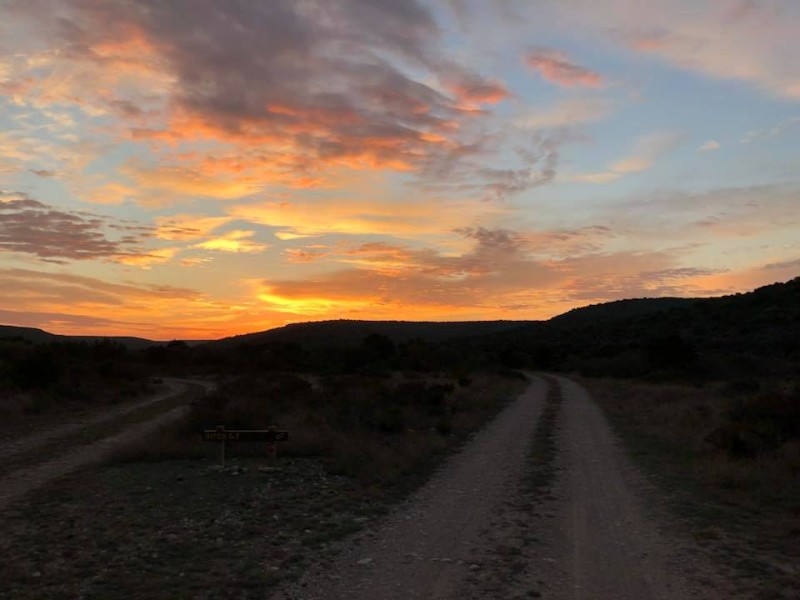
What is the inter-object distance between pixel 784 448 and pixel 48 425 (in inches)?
751

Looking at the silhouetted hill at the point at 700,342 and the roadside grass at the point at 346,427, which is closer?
the roadside grass at the point at 346,427

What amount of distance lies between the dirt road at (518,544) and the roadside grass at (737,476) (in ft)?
1.83

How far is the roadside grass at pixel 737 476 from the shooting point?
23.3 ft

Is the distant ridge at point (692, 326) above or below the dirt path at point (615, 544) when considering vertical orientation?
above

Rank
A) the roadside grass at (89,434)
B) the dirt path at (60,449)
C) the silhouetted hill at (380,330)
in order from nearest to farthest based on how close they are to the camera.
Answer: the dirt path at (60,449), the roadside grass at (89,434), the silhouetted hill at (380,330)

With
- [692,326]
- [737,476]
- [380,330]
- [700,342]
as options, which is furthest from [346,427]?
[380,330]

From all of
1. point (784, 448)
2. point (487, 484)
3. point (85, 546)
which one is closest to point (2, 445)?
point (85, 546)

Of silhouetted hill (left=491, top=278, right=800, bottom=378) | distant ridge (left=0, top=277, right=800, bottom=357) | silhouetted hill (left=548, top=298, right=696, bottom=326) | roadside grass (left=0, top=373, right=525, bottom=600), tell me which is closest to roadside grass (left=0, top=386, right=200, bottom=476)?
roadside grass (left=0, top=373, right=525, bottom=600)

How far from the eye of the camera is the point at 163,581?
20.5 ft

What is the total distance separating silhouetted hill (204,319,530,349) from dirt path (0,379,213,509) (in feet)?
372

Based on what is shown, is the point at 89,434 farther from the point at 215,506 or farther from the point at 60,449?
the point at 215,506

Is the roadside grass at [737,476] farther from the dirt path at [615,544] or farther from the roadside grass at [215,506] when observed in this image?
the roadside grass at [215,506]

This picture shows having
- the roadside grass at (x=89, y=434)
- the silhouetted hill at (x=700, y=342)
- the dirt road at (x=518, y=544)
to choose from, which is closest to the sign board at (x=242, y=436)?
the roadside grass at (x=89, y=434)

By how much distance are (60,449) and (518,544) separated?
1171 cm
